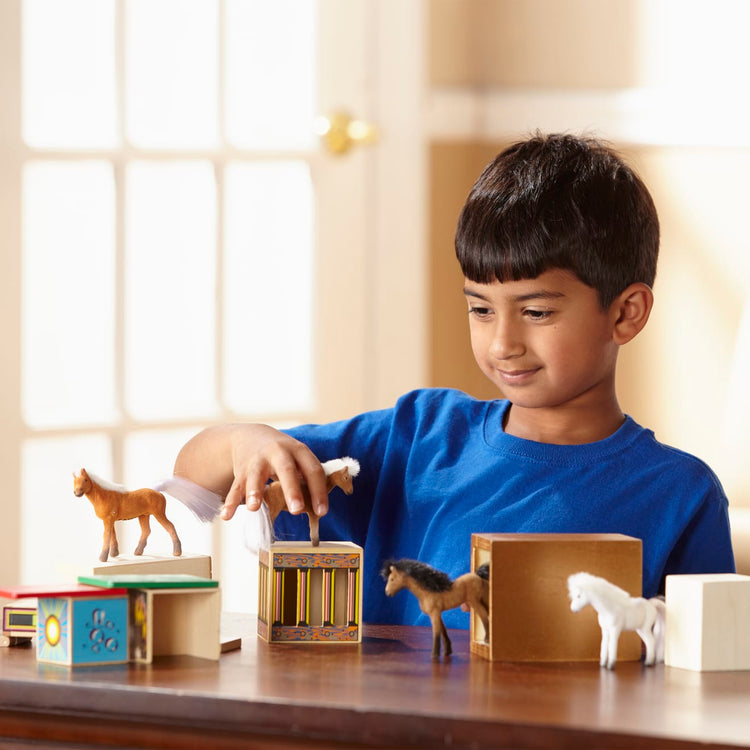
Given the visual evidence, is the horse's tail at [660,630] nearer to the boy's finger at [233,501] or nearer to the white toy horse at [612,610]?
the white toy horse at [612,610]

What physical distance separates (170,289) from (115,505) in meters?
1.33

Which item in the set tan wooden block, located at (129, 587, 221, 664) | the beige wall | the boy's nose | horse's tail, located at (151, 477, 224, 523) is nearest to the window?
the beige wall

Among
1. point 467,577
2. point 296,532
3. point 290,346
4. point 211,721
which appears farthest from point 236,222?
point 211,721

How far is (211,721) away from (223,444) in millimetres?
486

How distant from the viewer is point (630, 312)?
129 centimetres

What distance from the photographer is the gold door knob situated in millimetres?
2566

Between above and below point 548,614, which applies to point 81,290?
above

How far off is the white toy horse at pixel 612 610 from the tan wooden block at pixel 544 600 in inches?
0.5

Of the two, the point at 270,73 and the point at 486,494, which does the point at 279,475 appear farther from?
the point at 270,73

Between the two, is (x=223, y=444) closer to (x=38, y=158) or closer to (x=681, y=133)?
(x=38, y=158)

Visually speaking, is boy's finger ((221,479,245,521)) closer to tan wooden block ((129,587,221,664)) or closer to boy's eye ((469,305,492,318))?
tan wooden block ((129,587,221,664))

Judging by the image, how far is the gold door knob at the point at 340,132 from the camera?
8.42 ft

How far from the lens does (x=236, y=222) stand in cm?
249

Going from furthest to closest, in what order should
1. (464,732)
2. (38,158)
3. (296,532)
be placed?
(38,158) → (296,532) → (464,732)
